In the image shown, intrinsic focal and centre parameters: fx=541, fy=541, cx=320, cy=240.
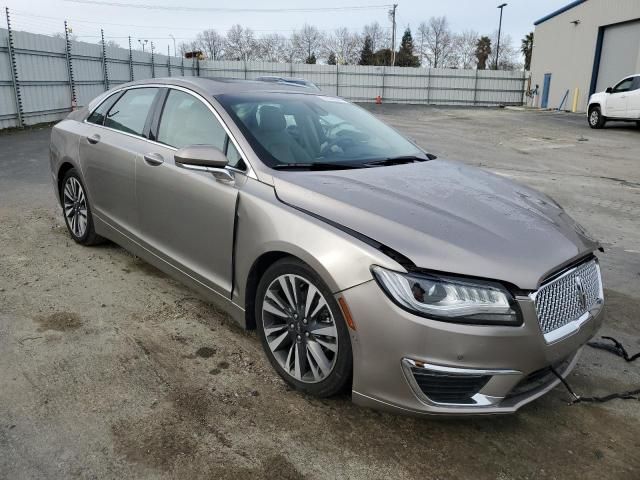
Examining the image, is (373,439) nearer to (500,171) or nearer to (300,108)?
(300,108)

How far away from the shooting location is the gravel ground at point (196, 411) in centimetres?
235

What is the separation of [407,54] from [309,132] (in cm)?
7907

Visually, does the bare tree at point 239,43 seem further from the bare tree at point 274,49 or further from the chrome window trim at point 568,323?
the chrome window trim at point 568,323

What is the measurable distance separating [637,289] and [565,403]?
84.0 inches

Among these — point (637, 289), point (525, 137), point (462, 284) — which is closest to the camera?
point (462, 284)

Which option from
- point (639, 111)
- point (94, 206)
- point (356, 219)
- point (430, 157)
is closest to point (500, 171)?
point (430, 157)

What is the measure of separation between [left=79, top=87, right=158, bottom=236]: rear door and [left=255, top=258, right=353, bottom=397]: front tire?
1621 millimetres

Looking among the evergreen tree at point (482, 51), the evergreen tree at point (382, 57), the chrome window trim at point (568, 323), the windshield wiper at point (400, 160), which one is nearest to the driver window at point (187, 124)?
the windshield wiper at point (400, 160)

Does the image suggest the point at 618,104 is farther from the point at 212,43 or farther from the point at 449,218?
the point at 212,43

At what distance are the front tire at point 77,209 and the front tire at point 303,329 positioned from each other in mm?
2563

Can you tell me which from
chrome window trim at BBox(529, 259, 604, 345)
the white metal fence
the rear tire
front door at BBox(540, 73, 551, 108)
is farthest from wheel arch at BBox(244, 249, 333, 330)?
front door at BBox(540, 73, 551, 108)

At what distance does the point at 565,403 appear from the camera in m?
2.86

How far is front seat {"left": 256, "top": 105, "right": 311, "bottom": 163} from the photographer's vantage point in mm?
3223

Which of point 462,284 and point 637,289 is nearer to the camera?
point 462,284
